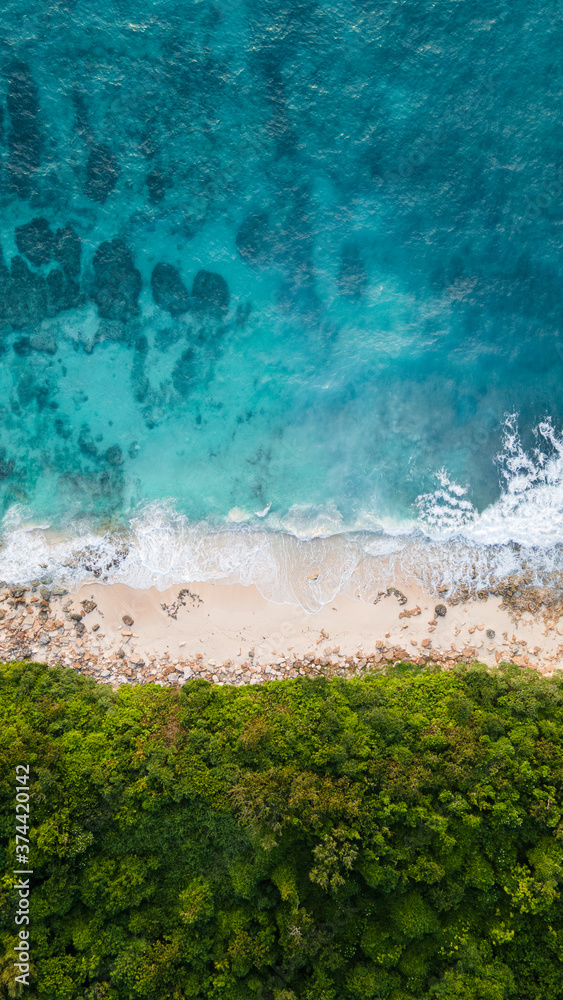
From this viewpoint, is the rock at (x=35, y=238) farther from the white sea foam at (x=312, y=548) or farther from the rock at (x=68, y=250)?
the white sea foam at (x=312, y=548)

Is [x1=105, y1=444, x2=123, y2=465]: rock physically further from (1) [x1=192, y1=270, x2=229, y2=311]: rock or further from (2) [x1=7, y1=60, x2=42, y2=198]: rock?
(2) [x1=7, y1=60, x2=42, y2=198]: rock

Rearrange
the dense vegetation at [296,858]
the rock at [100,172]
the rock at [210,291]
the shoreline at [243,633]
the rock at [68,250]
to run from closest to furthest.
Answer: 1. the dense vegetation at [296,858]
2. the shoreline at [243,633]
3. the rock at [100,172]
4. the rock at [68,250]
5. the rock at [210,291]

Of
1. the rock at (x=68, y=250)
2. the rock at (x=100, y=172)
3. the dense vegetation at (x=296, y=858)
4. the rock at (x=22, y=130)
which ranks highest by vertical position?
the rock at (x=22, y=130)

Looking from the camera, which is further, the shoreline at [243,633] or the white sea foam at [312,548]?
the white sea foam at [312,548]

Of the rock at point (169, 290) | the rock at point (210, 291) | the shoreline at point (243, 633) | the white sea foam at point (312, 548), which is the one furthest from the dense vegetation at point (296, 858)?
A: the rock at point (169, 290)

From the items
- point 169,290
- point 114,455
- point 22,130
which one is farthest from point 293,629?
point 22,130

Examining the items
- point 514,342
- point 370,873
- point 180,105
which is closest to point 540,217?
point 514,342

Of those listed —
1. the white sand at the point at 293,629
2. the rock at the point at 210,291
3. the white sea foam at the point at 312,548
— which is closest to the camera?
the white sand at the point at 293,629

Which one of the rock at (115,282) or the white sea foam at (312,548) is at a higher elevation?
the rock at (115,282)

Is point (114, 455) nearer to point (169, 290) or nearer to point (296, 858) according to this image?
point (169, 290)
